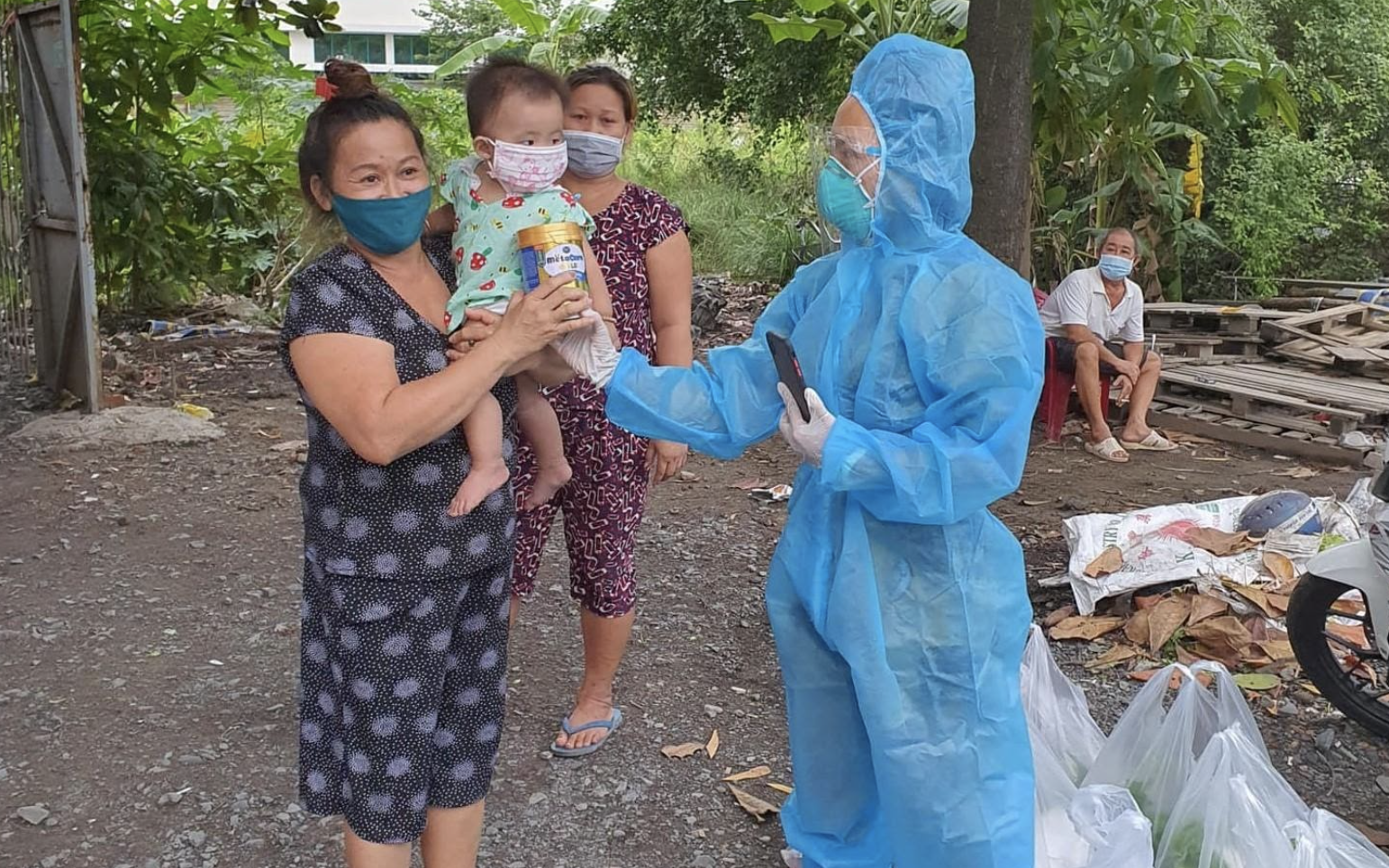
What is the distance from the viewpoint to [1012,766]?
2197mm

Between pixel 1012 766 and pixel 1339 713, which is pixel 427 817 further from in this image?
pixel 1339 713

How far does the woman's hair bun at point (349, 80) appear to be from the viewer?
196 cm

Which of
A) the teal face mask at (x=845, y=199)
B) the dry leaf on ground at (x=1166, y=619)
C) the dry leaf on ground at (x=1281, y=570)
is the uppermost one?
the teal face mask at (x=845, y=199)

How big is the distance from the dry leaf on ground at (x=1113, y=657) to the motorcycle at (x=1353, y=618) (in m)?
0.48

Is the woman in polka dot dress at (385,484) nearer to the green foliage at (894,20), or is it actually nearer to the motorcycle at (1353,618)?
the motorcycle at (1353,618)

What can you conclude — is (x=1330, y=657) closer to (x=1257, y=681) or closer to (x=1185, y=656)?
(x=1257, y=681)

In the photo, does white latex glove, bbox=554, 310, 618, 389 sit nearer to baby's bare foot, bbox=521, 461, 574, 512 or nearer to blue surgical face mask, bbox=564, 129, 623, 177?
baby's bare foot, bbox=521, 461, 574, 512

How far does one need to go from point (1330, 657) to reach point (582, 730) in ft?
6.89

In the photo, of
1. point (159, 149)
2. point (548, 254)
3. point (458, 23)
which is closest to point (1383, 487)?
point (548, 254)

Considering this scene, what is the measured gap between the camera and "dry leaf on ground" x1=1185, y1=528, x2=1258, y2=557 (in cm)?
429

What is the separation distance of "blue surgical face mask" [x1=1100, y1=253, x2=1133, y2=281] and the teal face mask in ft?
17.0

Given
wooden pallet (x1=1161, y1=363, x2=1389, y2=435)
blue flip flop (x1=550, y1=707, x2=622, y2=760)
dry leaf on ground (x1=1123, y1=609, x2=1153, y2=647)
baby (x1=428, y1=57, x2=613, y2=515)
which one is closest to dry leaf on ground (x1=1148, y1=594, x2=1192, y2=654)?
dry leaf on ground (x1=1123, y1=609, x2=1153, y2=647)

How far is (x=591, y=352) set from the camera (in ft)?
7.23

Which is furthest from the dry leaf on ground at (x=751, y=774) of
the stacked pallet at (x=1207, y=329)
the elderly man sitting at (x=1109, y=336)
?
the stacked pallet at (x=1207, y=329)
